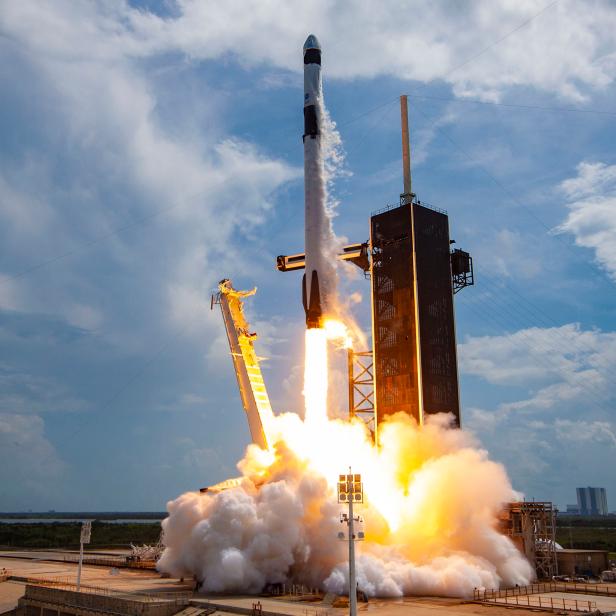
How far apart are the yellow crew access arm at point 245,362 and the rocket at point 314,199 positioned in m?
12.6

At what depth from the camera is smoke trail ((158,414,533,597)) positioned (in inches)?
1730

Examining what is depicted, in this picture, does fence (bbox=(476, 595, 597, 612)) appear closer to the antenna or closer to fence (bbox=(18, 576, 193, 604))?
fence (bbox=(18, 576, 193, 604))

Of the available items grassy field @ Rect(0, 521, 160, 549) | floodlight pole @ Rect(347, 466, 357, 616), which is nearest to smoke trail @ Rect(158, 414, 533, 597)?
floodlight pole @ Rect(347, 466, 357, 616)

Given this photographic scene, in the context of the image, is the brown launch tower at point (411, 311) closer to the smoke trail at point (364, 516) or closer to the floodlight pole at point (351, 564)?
the smoke trail at point (364, 516)

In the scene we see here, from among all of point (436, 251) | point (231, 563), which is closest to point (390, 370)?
point (436, 251)

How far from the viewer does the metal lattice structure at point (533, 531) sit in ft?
171

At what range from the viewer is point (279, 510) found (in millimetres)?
45062

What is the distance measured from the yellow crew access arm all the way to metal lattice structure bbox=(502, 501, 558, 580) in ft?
70.5

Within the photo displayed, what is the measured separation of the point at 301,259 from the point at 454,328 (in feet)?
50.3

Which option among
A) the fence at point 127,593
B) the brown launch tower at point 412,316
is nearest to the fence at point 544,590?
the brown launch tower at point 412,316

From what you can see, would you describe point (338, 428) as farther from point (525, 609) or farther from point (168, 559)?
point (525, 609)

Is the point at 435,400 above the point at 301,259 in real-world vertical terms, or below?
below

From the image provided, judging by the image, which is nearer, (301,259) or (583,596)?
(583,596)

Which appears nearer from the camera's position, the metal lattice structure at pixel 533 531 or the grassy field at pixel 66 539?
the metal lattice structure at pixel 533 531
